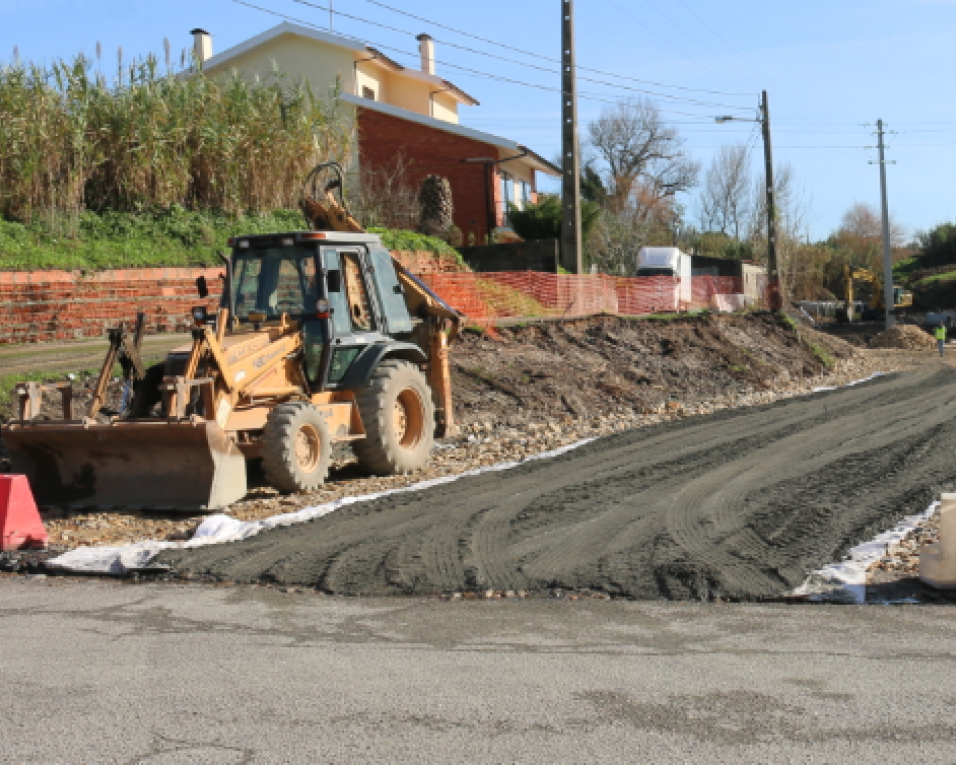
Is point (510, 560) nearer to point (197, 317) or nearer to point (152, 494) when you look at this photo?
point (152, 494)

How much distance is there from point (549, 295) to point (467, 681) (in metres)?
21.6

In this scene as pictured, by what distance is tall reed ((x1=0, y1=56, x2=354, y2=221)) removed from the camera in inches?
830

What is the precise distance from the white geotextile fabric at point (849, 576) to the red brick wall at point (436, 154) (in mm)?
32321

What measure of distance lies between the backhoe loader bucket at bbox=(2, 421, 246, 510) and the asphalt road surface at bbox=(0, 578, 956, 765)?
9.45ft

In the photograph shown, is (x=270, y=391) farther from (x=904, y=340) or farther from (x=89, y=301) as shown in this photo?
(x=904, y=340)

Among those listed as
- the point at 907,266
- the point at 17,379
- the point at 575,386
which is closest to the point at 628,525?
the point at 17,379

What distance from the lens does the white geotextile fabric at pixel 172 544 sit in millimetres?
8523

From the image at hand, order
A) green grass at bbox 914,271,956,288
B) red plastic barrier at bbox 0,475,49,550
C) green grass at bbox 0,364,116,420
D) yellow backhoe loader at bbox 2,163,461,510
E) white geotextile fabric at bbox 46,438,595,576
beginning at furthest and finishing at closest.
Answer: green grass at bbox 914,271,956,288 < green grass at bbox 0,364,116,420 < yellow backhoe loader at bbox 2,163,461,510 < red plastic barrier at bbox 0,475,49,550 < white geotextile fabric at bbox 46,438,595,576

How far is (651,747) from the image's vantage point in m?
4.75

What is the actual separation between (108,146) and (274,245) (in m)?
12.2

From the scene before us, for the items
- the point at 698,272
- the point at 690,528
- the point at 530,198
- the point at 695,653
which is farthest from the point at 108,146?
the point at 698,272

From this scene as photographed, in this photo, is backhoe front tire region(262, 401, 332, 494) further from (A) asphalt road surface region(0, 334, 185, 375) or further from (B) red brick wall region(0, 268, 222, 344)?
(B) red brick wall region(0, 268, 222, 344)

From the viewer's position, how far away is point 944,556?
7375 millimetres

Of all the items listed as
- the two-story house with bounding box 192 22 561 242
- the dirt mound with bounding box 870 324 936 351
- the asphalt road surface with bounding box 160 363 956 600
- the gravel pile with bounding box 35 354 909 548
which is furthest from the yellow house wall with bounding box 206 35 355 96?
the asphalt road surface with bounding box 160 363 956 600
